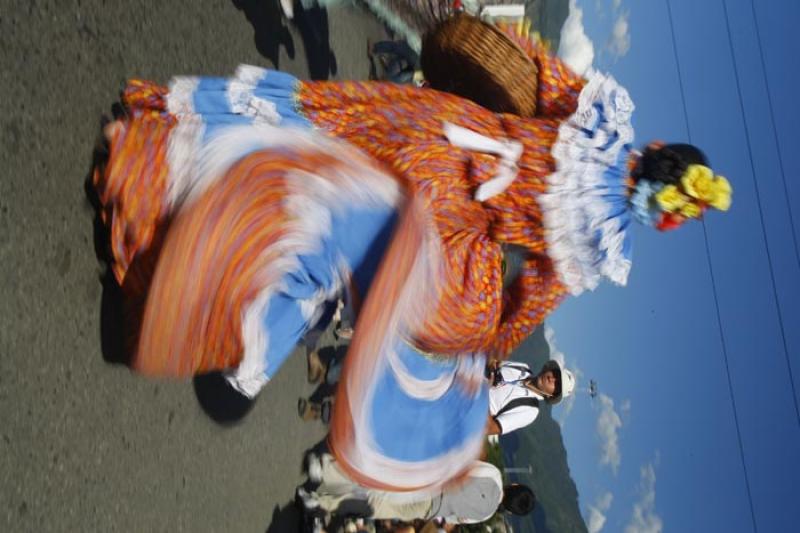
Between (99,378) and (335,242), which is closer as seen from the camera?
(335,242)

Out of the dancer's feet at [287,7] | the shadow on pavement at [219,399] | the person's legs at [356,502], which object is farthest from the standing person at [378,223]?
the dancer's feet at [287,7]

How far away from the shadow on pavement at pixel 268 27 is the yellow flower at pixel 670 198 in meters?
2.80

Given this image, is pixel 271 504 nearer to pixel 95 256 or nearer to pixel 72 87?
pixel 95 256

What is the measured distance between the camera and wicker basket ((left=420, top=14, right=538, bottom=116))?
2.02 meters

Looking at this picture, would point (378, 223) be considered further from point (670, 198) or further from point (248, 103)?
point (670, 198)

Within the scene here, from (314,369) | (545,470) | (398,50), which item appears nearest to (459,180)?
(314,369)

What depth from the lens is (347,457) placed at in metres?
1.43

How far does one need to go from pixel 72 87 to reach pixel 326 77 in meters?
3.33

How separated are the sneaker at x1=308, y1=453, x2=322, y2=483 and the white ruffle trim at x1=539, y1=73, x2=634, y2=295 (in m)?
2.68

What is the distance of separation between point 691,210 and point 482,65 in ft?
2.50

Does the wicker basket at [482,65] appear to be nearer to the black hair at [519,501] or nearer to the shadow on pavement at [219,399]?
the shadow on pavement at [219,399]

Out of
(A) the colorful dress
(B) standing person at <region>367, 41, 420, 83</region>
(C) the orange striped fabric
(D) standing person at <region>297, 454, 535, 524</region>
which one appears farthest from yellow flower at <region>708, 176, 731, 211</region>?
(B) standing person at <region>367, 41, 420, 83</region>

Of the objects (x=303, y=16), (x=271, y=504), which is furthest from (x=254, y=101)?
(x=303, y=16)

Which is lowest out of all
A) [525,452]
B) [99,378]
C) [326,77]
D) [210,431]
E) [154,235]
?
[525,452]
